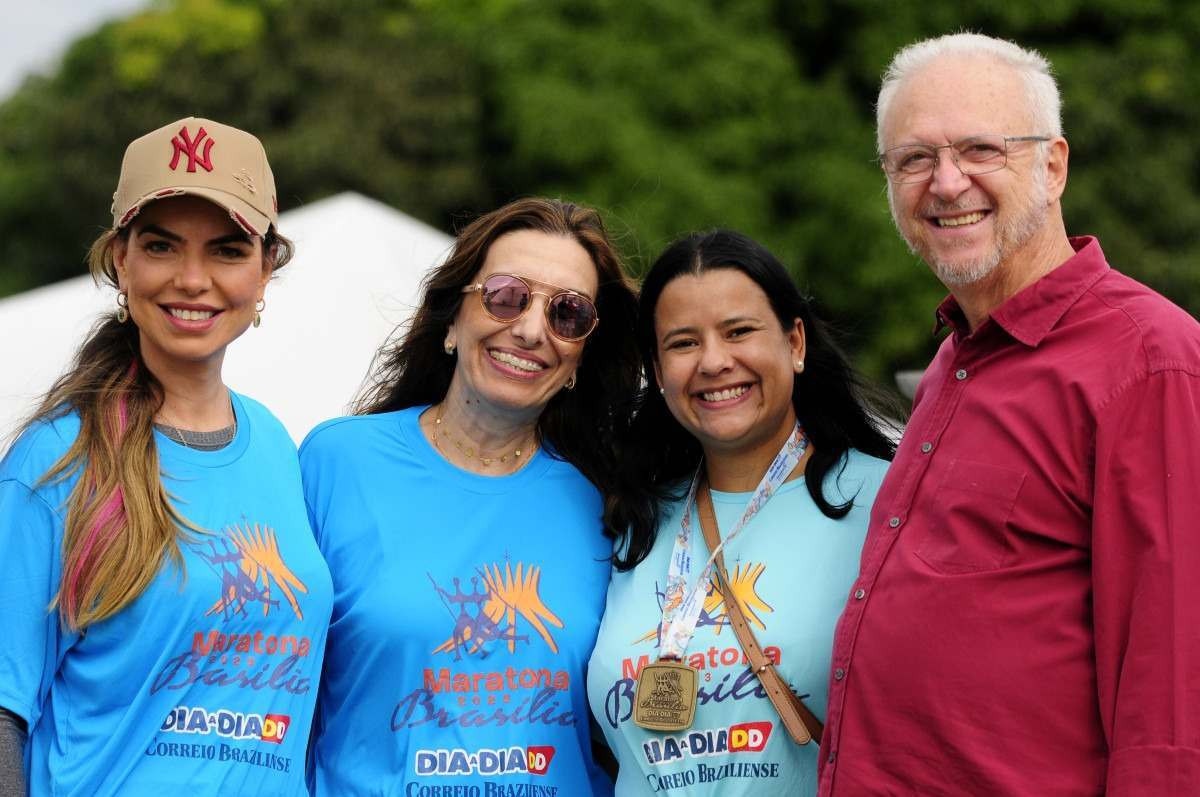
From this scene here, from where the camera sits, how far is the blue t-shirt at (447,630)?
134 inches

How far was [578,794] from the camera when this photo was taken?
3.48 m

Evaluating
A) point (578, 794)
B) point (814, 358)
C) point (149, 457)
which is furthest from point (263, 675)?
point (814, 358)

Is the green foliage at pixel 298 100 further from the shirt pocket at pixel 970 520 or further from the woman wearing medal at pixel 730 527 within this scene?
the shirt pocket at pixel 970 520

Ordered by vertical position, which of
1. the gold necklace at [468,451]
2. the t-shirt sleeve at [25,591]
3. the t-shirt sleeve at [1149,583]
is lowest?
the t-shirt sleeve at [1149,583]

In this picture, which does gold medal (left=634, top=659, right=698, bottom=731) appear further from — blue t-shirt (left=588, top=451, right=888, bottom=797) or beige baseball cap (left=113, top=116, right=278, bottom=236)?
Answer: beige baseball cap (left=113, top=116, right=278, bottom=236)

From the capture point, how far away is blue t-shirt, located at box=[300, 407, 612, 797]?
3400 mm

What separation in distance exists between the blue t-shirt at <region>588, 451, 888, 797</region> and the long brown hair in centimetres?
115

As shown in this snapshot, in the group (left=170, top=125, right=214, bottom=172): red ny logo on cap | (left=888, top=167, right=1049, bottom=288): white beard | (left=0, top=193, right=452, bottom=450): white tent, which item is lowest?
(left=888, top=167, right=1049, bottom=288): white beard

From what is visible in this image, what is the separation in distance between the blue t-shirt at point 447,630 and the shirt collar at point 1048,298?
143cm

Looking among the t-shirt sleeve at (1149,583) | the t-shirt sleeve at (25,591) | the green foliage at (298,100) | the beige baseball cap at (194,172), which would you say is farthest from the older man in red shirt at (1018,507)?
the green foliage at (298,100)

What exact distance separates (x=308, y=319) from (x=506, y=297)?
242 cm

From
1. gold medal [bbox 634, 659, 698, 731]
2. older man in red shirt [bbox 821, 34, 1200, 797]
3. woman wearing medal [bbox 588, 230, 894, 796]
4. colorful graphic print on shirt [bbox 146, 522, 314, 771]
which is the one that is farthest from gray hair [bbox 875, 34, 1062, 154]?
colorful graphic print on shirt [bbox 146, 522, 314, 771]

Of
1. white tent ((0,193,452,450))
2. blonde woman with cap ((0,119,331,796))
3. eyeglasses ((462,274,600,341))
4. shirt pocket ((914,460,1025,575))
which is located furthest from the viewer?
white tent ((0,193,452,450))

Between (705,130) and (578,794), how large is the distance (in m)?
10.9
